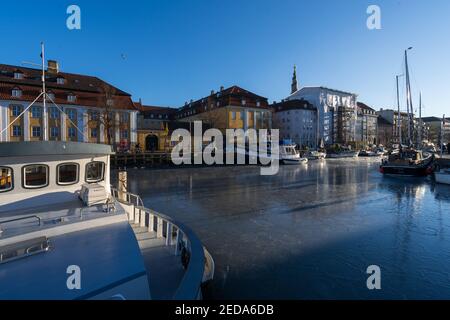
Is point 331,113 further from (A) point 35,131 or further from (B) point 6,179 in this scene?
(B) point 6,179

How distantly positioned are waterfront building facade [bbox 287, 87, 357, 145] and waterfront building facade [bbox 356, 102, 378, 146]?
7.51 meters

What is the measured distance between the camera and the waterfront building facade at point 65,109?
112ft

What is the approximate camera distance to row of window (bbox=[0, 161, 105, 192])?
6.10 metres

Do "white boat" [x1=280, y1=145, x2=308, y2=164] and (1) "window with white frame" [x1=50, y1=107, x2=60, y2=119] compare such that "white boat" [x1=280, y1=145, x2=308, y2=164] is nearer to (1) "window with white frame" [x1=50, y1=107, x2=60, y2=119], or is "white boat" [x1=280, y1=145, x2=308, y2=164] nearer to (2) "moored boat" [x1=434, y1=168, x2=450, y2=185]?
(2) "moored boat" [x1=434, y1=168, x2=450, y2=185]

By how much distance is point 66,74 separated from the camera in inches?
1622

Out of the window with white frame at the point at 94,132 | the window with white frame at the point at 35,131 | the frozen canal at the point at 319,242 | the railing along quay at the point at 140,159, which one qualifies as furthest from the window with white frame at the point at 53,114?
the frozen canal at the point at 319,242

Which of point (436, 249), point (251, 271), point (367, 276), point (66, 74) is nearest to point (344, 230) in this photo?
point (436, 249)

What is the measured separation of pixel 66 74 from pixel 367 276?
48.9 metres

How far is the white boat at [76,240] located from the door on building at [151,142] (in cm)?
3963

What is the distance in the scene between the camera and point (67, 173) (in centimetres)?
695

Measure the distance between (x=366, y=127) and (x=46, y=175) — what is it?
102 meters

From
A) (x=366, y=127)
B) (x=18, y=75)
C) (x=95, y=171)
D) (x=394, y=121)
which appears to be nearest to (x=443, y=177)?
(x=95, y=171)
